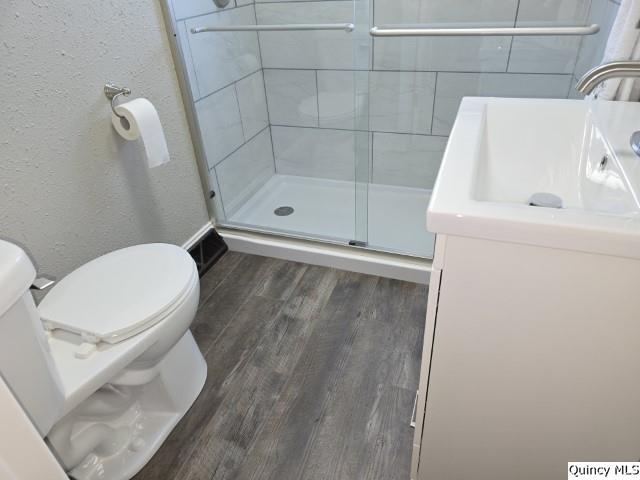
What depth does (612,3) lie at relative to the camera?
1403 mm

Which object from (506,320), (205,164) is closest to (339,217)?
(205,164)

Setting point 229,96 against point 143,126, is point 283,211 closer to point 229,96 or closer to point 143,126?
point 229,96

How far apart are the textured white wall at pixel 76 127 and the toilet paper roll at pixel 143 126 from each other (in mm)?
64

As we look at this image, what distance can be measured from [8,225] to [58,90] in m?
0.44

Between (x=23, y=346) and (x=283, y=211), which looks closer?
(x=23, y=346)

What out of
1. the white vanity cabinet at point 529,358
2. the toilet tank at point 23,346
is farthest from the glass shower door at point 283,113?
the toilet tank at point 23,346

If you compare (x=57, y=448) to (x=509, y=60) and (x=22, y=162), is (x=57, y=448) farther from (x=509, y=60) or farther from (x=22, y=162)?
(x=509, y=60)

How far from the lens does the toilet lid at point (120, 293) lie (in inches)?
43.1

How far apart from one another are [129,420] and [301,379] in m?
0.57

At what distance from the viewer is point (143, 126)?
57.6 inches

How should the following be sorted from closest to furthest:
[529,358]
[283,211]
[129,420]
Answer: [529,358], [129,420], [283,211]

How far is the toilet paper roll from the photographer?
1.45 meters

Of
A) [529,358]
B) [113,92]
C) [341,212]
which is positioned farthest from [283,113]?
[529,358]

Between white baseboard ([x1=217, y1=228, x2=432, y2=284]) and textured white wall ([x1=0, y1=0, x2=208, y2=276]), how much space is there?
47 centimetres
